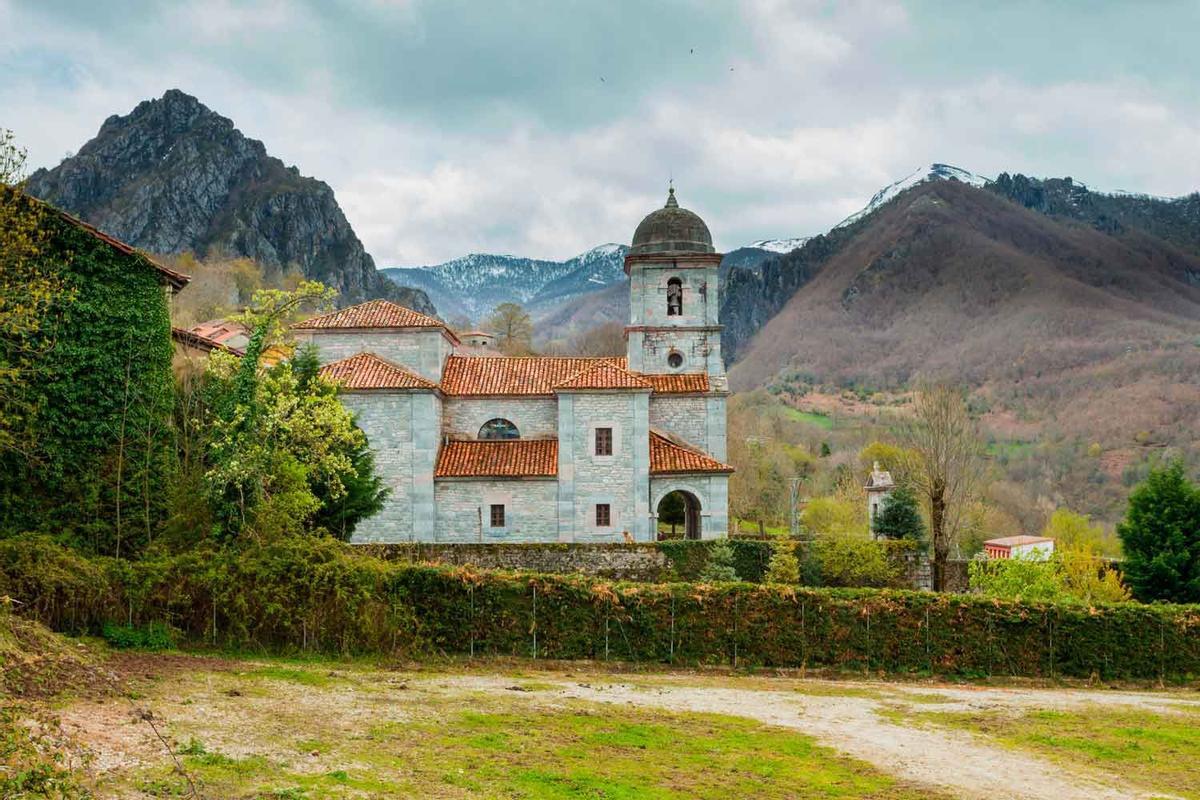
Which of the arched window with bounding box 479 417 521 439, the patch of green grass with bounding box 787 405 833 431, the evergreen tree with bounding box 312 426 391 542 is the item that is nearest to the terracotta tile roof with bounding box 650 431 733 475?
the arched window with bounding box 479 417 521 439

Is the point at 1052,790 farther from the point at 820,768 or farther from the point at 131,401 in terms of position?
the point at 131,401

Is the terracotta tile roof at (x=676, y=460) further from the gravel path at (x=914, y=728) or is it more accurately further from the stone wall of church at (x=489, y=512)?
the gravel path at (x=914, y=728)

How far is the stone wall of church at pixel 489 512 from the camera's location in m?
36.7

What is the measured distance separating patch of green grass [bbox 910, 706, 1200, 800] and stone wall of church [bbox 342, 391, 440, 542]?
2236 cm

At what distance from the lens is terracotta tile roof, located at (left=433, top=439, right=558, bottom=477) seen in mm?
36812

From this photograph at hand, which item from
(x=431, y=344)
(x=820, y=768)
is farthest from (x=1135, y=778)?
(x=431, y=344)

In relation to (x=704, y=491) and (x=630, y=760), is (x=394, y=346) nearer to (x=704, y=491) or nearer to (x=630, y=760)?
(x=704, y=491)

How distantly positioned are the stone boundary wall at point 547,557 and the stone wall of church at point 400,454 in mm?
4411

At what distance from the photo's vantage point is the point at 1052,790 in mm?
12609

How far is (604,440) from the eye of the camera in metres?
37.4

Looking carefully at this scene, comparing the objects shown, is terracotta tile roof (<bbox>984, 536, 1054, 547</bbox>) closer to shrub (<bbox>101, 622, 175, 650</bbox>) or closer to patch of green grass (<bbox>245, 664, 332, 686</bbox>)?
patch of green grass (<bbox>245, 664, 332, 686</bbox>)

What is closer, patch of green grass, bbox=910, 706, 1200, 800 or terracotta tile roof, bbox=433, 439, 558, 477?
patch of green grass, bbox=910, 706, 1200, 800

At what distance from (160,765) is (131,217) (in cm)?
16621

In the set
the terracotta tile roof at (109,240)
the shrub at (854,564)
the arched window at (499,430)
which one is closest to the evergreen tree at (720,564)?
the shrub at (854,564)
